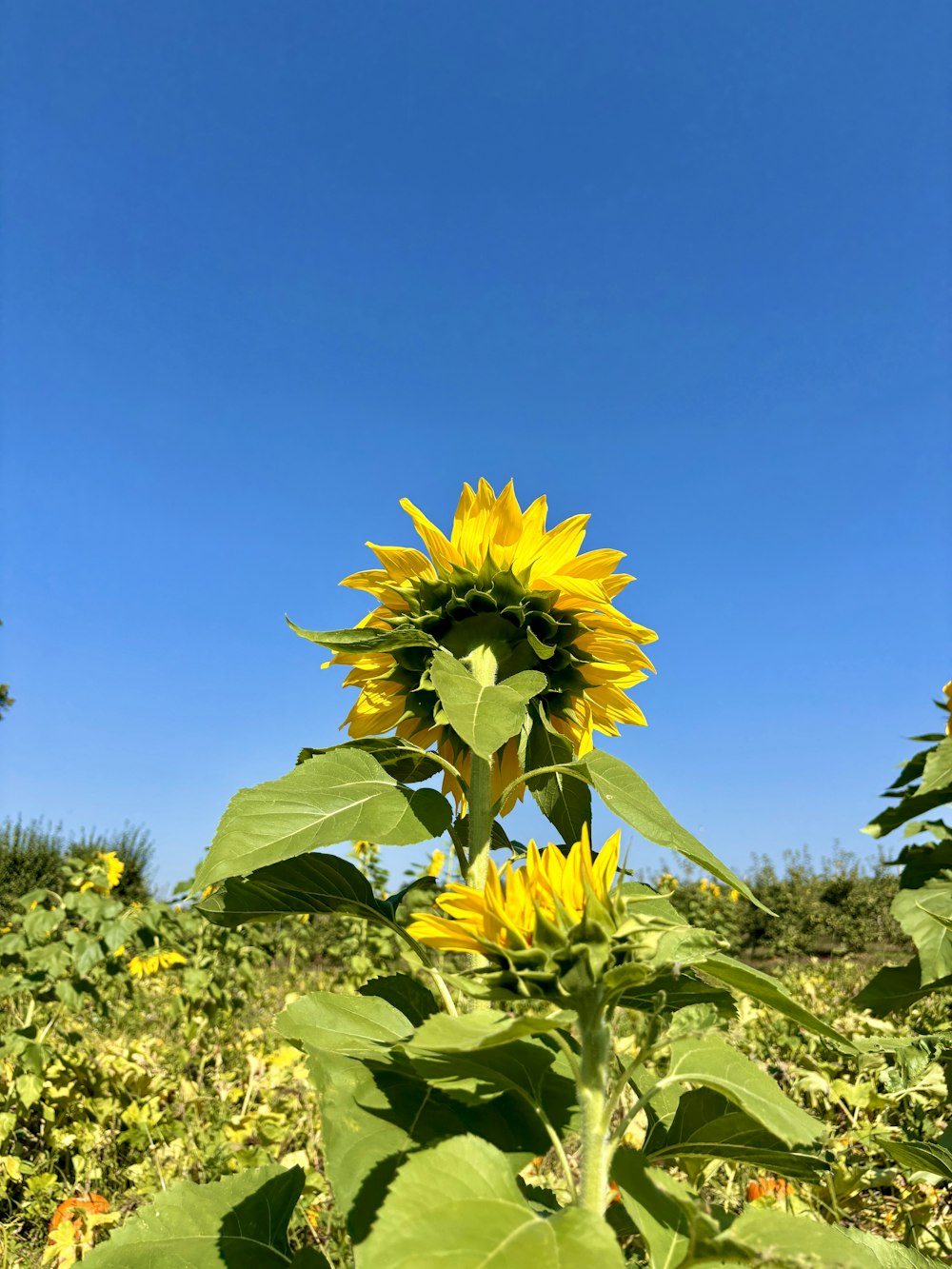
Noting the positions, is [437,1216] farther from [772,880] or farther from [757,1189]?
[772,880]

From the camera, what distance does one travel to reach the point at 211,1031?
4.59m

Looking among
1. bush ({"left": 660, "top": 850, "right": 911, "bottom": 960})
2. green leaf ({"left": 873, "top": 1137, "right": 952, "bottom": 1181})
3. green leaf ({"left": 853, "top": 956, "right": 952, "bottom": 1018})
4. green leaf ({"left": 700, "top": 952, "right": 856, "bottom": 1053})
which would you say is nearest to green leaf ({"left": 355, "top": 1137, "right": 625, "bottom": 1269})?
green leaf ({"left": 700, "top": 952, "right": 856, "bottom": 1053})

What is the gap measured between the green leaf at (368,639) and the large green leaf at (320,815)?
0.12 metres

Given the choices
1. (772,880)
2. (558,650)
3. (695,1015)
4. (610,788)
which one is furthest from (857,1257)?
(772,880)

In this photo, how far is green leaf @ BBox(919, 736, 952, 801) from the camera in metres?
1.79

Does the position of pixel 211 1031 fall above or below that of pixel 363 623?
below

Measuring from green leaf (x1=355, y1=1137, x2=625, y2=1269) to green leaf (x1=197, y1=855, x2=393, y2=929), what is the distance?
41 centimetres

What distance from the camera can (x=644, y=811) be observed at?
91 cm

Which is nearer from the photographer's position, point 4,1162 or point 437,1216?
point 437,1216

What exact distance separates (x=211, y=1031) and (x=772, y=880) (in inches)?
426

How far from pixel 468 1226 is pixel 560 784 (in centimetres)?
57

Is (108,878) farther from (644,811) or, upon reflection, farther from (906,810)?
(644,811)

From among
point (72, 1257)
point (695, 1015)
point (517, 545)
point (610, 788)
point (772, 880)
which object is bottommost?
point (72, 1257)

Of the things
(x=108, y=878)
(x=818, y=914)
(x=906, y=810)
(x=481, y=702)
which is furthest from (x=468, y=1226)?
(x=818, y=914)
